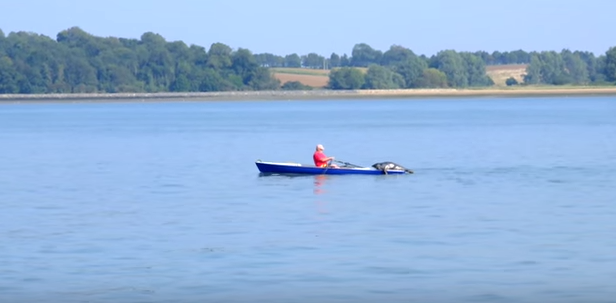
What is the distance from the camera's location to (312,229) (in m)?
21.2

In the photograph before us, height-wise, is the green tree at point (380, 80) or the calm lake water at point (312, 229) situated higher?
the calm lake water at point (312, 229)

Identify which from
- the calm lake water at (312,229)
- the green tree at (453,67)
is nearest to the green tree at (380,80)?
the green tree at (453,67)

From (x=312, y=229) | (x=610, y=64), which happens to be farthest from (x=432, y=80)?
(x=312, y=229)

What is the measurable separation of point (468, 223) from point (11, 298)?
29.1ft

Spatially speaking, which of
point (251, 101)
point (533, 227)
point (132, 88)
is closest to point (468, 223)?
point (533, 227)

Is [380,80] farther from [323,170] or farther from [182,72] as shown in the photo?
[323,170]

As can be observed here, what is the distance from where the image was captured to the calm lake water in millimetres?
15617

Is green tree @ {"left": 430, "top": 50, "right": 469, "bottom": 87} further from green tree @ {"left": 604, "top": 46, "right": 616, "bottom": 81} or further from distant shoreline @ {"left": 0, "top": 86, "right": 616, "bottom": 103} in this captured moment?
green tree @ {"left": 604, "top": 46, "right": 616, "bottom": 81}

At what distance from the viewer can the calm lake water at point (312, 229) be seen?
615 inches

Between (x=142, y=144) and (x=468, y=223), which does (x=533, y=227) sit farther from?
(x=142, y=144)

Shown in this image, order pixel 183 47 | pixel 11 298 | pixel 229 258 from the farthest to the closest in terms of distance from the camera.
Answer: pixel 183 47 < pixel 229 258 < pixel 11 298

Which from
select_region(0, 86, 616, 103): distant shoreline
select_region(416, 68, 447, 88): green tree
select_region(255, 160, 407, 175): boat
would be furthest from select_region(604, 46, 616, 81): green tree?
select_region(255, 160, 407, 175): boat

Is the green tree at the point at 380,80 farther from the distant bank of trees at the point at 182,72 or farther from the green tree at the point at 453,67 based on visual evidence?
the green tree at the point at 453,67

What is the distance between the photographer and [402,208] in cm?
2431
